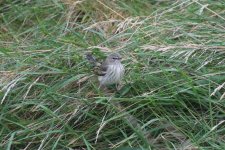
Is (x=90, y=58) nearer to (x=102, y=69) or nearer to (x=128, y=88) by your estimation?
(x=102, y=69)

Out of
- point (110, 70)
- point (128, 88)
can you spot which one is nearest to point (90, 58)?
point (110, 70)

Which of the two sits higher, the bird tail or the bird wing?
the bird tail

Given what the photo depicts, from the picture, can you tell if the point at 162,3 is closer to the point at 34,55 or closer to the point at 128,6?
the point at 128,6

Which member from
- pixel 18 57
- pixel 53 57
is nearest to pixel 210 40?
pixel 53 57

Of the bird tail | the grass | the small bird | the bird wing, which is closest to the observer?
the grass

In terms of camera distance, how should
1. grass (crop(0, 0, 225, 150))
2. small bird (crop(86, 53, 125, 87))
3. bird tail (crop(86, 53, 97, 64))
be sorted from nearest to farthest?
1. grass (crop(0, 0, 225, 150))
2. small bird (crop(86, 53, 125, 87))
3. bird tail (crop(86, 53, 97, 64))

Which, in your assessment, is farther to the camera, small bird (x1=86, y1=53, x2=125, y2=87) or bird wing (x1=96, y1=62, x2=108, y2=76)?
bird wing (x1=96, y1=62, x2=108, y2=76)
